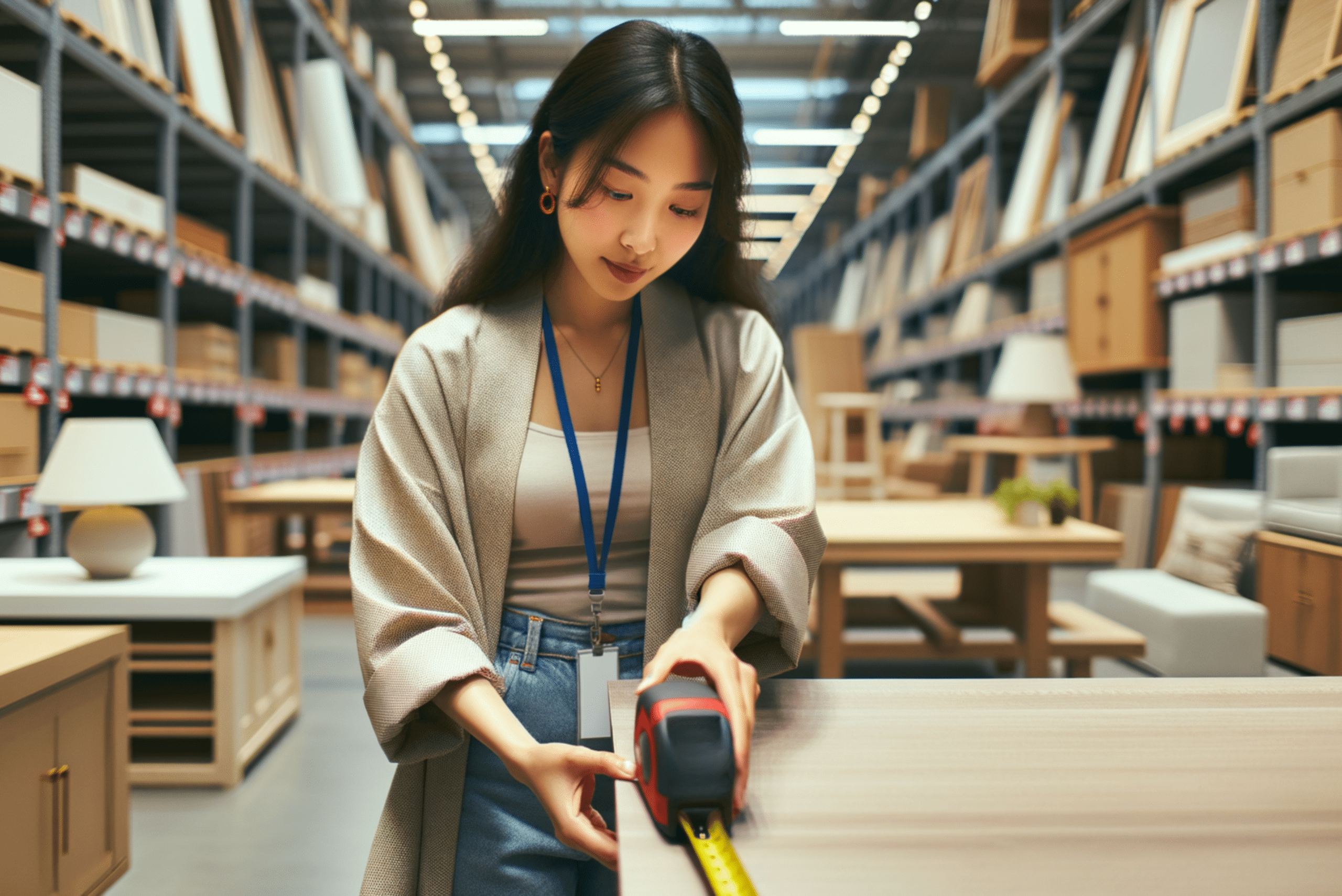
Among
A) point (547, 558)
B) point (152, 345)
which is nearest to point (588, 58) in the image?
point (547, 558)

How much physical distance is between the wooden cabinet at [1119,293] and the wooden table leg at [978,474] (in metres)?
0.97

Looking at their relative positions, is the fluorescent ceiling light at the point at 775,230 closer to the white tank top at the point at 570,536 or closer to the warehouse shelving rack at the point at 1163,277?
the warehouse shelving rack at the point at 1163,277

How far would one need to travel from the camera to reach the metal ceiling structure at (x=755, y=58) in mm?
7246

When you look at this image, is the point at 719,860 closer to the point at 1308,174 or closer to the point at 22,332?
the point at 22,332

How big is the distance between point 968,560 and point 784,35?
21.5 ft

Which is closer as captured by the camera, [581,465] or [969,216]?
[581,465]

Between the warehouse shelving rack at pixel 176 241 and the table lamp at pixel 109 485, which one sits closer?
the table lamp at pixel 109 485

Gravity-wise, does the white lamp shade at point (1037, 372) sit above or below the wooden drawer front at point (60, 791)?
above

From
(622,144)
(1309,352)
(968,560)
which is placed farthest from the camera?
(1309,352)

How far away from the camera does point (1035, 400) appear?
197 inches

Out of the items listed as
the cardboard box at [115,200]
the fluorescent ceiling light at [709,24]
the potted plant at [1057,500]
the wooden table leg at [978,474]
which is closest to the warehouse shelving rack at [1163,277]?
the wooden table leg at [978,474]

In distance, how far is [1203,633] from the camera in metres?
2.90

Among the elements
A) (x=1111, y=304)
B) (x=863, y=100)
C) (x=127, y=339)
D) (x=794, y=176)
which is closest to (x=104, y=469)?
(x=127, y=339)

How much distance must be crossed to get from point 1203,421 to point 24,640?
476 cm
